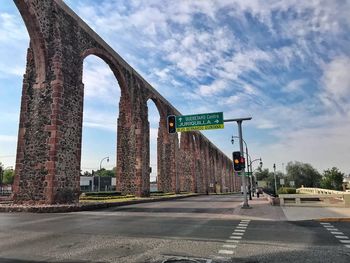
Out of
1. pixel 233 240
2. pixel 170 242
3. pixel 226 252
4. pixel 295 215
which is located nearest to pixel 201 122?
pixel 295 215

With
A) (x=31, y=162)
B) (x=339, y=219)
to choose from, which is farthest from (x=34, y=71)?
(x=339, y=219)

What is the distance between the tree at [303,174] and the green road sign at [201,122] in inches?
4306

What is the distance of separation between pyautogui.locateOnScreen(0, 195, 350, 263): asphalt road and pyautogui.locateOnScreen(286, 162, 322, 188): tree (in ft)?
391

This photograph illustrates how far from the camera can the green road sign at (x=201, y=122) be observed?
21.2 metres

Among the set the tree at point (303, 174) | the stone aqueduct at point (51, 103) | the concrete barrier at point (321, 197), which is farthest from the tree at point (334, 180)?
the stone aqueduct at point (51, 103)

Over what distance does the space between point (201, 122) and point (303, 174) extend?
116 meters

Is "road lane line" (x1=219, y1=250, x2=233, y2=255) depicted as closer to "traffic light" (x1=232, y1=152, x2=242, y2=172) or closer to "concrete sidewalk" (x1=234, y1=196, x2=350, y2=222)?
"concrete sidewalk" (x1=234, y1=196, x2=350, y2=222)

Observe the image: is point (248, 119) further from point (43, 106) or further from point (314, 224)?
point (43, 106)

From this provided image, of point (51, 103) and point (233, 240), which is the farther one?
point (51, 103)

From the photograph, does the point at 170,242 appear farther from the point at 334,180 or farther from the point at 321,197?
the point at 334,180

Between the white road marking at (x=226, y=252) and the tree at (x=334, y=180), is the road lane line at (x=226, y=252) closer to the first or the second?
the white road marking at (x=226, y=252)

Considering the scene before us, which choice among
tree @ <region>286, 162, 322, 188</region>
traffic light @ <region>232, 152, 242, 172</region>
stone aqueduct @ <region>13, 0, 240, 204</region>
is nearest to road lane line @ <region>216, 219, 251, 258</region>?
traffic light @ <region>232, 152, 242, 172</region>

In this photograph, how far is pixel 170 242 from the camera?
795 centimetres

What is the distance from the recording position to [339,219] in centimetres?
1282
